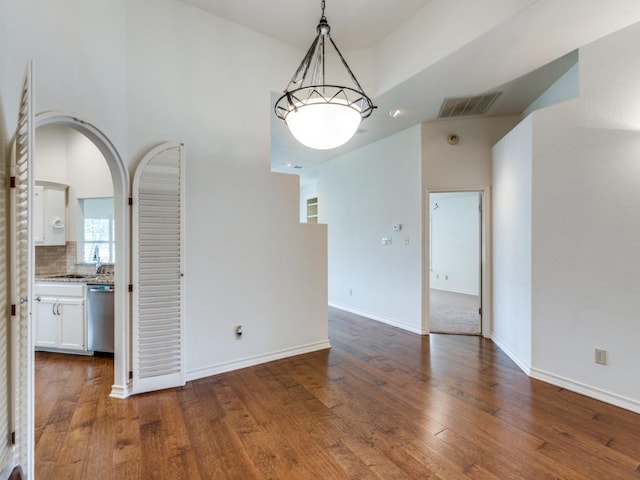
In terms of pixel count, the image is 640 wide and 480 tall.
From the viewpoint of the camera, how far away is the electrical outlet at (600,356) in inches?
106

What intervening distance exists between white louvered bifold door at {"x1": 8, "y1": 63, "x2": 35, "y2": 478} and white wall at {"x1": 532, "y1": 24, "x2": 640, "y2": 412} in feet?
12.9

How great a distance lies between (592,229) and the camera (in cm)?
279

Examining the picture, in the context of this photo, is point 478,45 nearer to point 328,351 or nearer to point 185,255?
point 185,255

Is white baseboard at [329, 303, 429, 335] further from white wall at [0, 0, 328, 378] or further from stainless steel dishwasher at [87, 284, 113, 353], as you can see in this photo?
stainless steel dishwasher at [87, 284, 113, 353]

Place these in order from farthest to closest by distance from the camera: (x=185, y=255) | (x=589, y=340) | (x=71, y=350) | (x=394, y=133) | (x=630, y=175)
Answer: (x=394, y=133)
(x=71, y=350)
(x=185, y=255)
(x=589, y=340)
(x=630, y=175)

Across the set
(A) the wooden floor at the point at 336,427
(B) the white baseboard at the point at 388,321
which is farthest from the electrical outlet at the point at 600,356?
(B) the white baseboard at the point at 388,321

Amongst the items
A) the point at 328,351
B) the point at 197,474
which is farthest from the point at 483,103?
the point at 197,474

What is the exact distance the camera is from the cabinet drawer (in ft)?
12.2

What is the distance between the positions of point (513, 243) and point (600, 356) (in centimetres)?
135

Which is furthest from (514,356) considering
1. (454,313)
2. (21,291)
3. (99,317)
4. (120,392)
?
(99,317)

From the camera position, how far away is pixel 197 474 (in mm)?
1847

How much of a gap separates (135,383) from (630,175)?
181 inches

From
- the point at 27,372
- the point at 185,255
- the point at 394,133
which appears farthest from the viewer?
the point at 394,133

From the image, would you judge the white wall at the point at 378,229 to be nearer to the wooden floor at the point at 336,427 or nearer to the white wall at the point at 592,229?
the wooden floor at the point at 336,427
